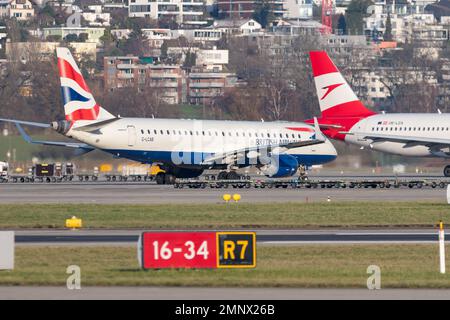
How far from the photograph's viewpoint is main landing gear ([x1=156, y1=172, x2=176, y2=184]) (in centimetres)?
8294

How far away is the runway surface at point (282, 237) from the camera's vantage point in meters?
45.0

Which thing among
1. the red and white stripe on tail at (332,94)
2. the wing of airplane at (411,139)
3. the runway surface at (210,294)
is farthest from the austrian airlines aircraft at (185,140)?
the runway surface at (210,294)

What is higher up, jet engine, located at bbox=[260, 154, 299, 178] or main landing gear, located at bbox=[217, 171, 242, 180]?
jet engine, located at bbox=[260, 154, 299, 178]

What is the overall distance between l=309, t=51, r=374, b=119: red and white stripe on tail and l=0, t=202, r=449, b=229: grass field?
3066cm

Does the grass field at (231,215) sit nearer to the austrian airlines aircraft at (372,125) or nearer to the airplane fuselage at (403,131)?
the austrian airlines aircraft at (372,125)

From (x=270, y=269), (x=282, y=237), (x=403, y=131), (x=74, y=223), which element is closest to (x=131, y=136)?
(x=403, y=131)

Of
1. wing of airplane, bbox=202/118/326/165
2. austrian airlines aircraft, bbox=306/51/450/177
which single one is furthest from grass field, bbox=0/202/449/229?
austrian airlines aircraft, bbox=306/51/450/177

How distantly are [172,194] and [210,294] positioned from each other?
39.3 metres

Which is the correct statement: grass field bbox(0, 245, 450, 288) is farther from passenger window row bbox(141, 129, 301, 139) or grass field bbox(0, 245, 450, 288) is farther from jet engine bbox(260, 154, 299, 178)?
jet engine bbox(260, 154, 299, 178)

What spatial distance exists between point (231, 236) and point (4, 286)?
5.17 m

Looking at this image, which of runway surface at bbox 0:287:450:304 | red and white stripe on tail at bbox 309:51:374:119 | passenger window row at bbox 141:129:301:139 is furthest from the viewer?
red and white stripe on tail at bbox 309:51:374:119

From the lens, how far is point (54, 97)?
141 meters

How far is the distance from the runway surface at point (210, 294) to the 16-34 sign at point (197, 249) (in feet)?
5.66

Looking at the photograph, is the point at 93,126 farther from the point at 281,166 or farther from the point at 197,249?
the point at 197,249
